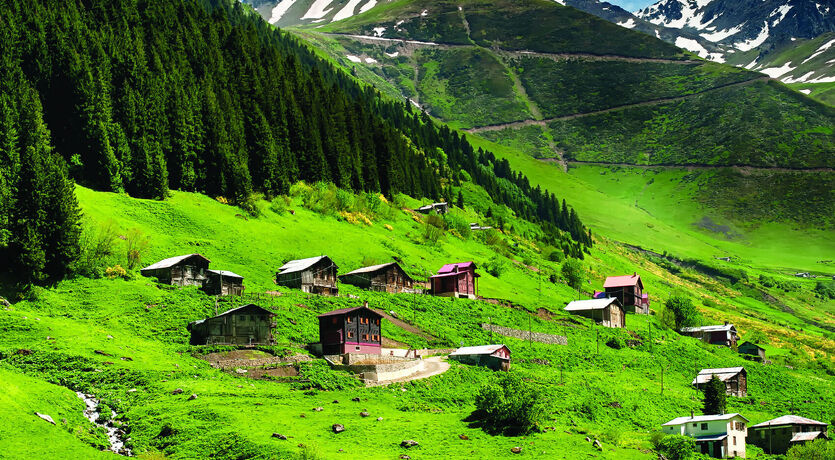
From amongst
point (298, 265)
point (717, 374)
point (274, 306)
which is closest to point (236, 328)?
point (274, 306)

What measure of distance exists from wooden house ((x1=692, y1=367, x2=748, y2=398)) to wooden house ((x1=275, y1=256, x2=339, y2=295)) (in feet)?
151

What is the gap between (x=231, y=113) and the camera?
119 meters

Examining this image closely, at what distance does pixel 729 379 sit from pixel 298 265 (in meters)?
54.7

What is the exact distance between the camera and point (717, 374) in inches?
3558

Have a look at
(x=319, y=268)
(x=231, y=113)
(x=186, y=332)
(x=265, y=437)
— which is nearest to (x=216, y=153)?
Answer: (x=231, y=113)

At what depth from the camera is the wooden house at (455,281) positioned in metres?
106

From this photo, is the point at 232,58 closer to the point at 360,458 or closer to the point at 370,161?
the point at 370,161

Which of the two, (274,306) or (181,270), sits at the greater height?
(181,270)

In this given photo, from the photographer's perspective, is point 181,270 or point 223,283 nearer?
point 181,270

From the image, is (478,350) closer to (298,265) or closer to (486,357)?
(486,357)

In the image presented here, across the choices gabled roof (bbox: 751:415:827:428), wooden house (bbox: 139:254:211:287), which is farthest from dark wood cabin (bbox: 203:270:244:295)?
gabled roof (bbox: 751:415:827:428)

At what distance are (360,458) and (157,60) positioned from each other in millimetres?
88743

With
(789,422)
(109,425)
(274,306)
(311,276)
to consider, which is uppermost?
(109,425)

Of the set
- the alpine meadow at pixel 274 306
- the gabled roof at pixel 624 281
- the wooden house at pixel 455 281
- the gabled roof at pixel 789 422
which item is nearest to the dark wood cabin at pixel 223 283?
the alpine meadow at pixel 274 306
